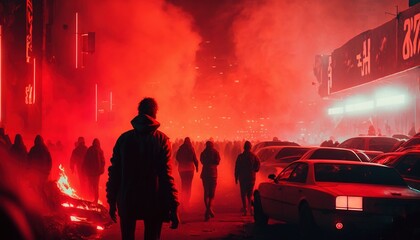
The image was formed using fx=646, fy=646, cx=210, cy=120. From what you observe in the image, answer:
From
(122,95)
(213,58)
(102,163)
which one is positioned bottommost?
(102,163)

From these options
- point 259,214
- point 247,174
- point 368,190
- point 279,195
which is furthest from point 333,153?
point 368,190

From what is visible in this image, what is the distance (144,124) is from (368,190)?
4515mm

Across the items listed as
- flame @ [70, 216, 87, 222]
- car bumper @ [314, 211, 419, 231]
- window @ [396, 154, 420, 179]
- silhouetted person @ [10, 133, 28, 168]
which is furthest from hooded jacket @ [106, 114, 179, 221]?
silhouetted person @ [10, 133, 28, 168]

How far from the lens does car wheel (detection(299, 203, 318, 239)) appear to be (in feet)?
30.9

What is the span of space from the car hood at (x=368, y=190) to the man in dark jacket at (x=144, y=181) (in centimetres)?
384

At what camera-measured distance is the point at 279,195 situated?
1099cm

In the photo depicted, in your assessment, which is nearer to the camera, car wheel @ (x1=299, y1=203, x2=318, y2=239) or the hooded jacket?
the hooded jacket

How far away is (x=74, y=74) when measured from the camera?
42.0m

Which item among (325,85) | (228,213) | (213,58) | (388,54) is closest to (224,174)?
(388,54)

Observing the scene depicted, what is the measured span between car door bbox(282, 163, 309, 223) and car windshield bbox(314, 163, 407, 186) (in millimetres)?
300

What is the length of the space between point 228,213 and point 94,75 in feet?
98.6

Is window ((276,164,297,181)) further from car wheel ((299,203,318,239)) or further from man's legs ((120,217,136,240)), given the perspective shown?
man's legs ((120,217,136,240))

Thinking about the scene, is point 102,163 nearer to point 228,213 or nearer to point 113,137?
point 228,213

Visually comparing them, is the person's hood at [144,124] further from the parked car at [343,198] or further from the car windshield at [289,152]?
the car windshield at [289,152]
